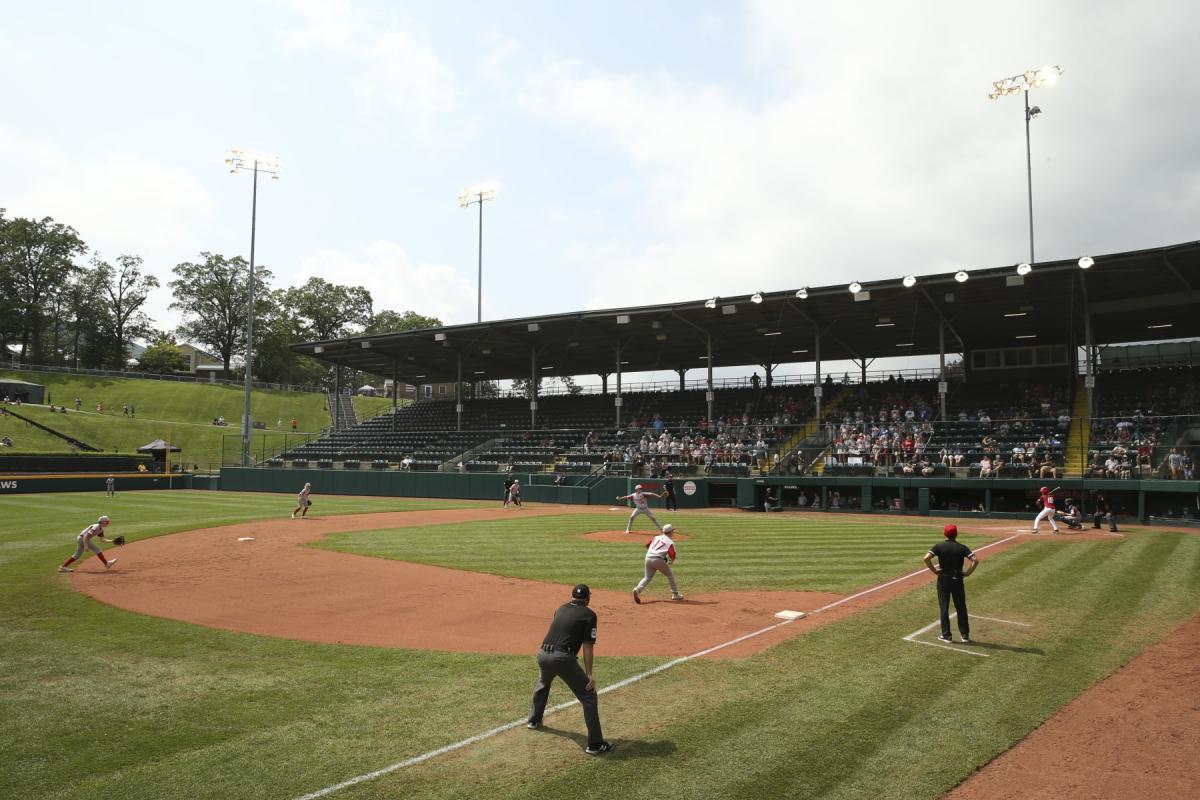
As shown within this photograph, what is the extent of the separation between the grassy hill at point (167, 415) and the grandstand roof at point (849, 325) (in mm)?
17787

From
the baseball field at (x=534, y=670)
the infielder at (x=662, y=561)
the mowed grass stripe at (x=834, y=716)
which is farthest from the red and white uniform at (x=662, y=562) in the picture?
the mowed grass stripe at (x=834, y=716)

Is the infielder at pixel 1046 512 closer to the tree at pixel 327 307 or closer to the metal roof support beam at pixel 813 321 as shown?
the metal roof support beam at pixel 813 321

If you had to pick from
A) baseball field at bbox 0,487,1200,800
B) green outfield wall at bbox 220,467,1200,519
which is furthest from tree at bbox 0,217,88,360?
baseball field at bbox 0,487,1200,800

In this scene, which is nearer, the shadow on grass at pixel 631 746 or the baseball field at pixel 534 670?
the baseball field at pixel 534 670

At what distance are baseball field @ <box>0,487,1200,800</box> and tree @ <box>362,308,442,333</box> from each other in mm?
84328

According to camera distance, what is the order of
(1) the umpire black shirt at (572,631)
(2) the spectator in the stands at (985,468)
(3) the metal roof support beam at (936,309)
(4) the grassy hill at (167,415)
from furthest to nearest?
(4) the grassy hill at (167,415)
(3) the metal roof support beam at (936,309)
(2) the spectator in the stands at (985,468)
(1) the umpire black shirt at (572,631)

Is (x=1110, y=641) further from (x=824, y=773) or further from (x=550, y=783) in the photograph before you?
(x=550, y=783)

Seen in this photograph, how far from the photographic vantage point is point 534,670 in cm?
984

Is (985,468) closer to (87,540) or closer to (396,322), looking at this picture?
(87,540)

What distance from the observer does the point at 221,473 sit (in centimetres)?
5506

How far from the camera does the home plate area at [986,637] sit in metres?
10.6

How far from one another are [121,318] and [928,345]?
10119 cm

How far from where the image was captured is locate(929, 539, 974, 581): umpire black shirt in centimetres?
1102

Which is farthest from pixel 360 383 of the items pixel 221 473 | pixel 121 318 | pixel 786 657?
pixel 786 657
